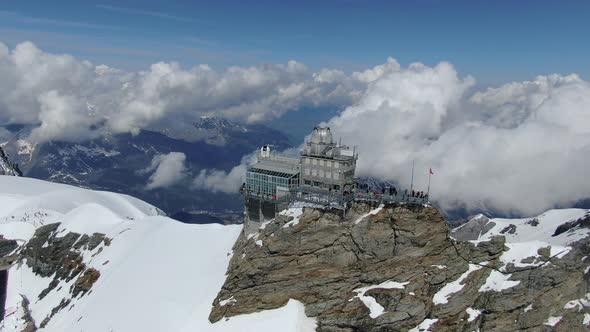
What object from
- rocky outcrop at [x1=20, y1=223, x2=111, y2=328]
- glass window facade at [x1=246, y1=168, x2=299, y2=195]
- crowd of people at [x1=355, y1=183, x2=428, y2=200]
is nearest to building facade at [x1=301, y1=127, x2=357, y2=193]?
glass window facade at [x1=246, y1=168, x2=299, y2=195]

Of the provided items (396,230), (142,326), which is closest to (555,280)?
(396,230)

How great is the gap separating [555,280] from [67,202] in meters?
146

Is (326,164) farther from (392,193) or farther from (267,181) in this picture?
(392,193)

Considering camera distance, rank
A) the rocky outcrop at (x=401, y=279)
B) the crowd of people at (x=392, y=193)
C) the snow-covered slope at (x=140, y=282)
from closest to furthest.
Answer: the rocky outcrop at (x=401, y=279) < the crowd of people at (x=392, y=193) < the snow-covered slope at (x=140, y=282)

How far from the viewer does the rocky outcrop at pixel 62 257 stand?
326ft

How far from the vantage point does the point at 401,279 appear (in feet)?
243

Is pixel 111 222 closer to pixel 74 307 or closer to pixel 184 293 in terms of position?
pixel 74 307

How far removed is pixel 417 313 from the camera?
71.9 meters

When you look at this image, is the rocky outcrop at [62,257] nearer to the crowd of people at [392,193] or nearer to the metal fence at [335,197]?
the metal fence at [335,197]

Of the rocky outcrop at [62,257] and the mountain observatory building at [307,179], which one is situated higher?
the mountain observatory building at [307,179]

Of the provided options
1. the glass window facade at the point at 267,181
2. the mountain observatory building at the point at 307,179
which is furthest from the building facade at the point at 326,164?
the glass window facade at the point at 267,181

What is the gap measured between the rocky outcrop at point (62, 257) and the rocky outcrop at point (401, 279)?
39.4 m

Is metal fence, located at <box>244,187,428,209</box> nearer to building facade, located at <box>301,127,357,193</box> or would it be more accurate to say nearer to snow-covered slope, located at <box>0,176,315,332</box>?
building facade, located at <box>301,127,357,193</box>

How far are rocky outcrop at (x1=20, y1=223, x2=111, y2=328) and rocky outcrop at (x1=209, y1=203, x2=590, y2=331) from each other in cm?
3940
